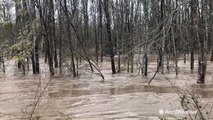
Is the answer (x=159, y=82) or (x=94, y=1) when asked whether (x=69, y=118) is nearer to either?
(x=159, y=82)

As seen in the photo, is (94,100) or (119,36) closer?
(94,100)

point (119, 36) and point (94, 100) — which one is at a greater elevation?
point (119, 36)

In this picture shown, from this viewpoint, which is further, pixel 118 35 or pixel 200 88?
pixel 118 35

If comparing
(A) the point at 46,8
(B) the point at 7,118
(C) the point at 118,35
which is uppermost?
(A) the point at 46,8

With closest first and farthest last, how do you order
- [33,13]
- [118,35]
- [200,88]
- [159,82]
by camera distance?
[200,88]
[159,82]
[33,13]
[118,35]

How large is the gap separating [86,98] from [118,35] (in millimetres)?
15203

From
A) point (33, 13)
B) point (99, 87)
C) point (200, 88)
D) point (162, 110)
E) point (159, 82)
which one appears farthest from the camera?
point (33, 13)

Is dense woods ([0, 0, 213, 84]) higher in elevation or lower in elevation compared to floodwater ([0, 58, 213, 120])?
higher

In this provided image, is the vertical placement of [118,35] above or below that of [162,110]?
above

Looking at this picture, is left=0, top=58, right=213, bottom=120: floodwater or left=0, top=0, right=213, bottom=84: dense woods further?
left=0, top=0, right=213, bottom=84: dense woods

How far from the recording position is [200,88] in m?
14.7

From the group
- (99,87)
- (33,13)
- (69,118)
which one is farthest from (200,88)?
(33,13)

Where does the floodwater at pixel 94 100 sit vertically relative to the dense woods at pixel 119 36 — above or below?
below

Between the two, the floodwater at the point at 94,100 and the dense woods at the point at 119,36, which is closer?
the floodwater at the point at 94,100
